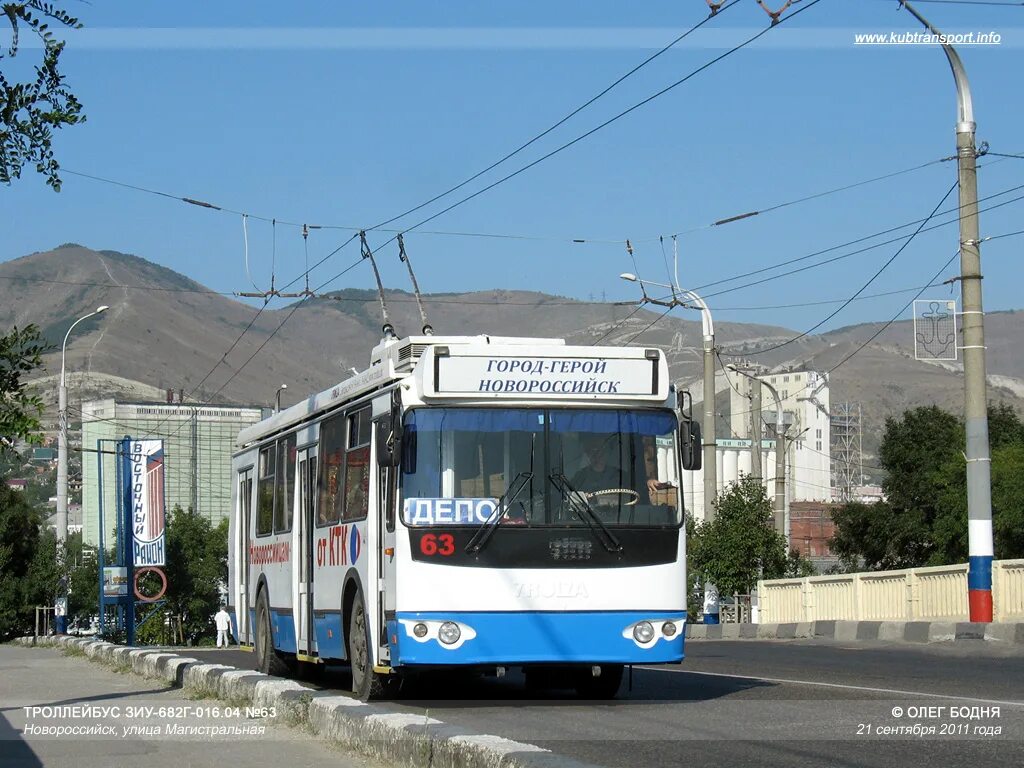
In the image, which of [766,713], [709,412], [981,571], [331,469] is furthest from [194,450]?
[766,713]

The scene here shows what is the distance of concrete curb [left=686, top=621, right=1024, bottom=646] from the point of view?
22125 mm

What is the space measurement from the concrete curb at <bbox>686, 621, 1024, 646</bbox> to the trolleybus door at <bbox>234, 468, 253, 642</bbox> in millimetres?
10004

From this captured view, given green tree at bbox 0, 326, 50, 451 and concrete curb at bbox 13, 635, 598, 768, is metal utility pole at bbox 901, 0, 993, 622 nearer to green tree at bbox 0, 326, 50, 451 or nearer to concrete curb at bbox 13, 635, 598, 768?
concrete curb at bbox 13, 635, 598, 768

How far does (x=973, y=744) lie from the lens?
9.24m

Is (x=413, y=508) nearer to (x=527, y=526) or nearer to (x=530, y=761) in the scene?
(x=527, y=526)

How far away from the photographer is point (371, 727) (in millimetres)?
9398

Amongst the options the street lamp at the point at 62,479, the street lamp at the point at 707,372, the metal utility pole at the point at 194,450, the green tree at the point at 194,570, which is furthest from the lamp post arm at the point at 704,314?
the metal utility pole at the point at 194,450

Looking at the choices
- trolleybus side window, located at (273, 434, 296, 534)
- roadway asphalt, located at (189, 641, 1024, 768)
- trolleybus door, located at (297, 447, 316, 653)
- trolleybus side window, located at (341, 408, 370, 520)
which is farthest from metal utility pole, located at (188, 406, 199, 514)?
trolleybus side window, located at (341, 408, 370, 520)

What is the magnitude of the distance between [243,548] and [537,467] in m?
7.83

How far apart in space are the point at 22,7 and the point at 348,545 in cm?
543

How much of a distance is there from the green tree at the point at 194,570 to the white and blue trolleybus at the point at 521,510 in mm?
87020

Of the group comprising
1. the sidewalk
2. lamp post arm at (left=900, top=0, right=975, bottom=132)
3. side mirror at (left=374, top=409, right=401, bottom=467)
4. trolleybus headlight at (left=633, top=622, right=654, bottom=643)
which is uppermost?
lamp post arm at (left=900, top=0, right=975, bottom=132)

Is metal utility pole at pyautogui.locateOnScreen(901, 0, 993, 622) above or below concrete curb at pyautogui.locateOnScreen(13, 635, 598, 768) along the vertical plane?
above

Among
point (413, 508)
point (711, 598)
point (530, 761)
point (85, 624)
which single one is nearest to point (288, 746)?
point (413, 508)
